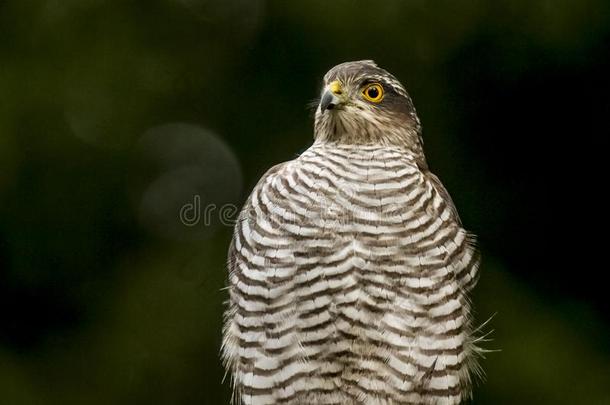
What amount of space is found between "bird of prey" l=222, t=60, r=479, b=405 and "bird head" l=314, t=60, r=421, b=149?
1.23 ft

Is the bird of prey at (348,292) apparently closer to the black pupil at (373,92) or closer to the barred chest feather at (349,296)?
the barred chest feather at (349,296)

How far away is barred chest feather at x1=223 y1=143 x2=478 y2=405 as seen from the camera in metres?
4.79

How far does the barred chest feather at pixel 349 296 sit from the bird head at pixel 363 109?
46 cm

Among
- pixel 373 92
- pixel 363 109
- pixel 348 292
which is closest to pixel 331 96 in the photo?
pixel 363 109

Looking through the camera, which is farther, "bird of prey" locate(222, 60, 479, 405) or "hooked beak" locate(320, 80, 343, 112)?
"hooked beak" locate(320, 80, 343, 112)

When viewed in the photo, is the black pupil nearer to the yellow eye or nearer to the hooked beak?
the yellow eye

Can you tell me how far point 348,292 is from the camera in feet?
15.6

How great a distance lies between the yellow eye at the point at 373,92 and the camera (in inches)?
219

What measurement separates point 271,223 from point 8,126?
15.0ft

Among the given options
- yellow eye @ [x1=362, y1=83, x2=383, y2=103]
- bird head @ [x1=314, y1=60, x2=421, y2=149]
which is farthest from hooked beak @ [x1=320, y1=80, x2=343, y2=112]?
yellow eye @ [x1=362, y1=83, x2=383, y2=103]

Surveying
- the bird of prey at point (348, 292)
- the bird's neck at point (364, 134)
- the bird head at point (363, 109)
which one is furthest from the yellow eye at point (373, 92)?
the bird of prey at point (348, 292)

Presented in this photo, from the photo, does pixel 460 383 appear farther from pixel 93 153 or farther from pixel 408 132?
pixel 93 153

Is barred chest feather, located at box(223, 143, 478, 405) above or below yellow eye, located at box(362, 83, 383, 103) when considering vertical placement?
below

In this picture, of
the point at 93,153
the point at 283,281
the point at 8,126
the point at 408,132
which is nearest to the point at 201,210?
the point at 93,153
